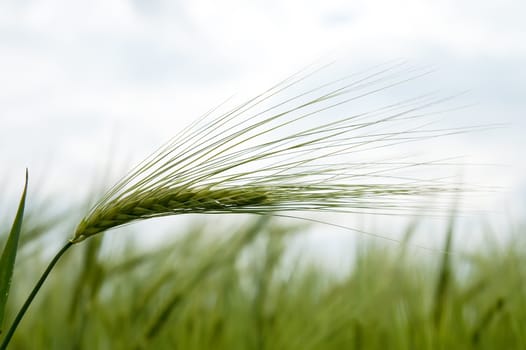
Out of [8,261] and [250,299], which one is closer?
[8,261]

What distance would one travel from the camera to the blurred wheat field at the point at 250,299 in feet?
6.09

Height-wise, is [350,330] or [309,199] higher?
[309,199]

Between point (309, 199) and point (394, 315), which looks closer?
point (309, 199)

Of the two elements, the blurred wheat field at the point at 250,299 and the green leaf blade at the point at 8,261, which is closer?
the green leaf blade at the point at 8,261

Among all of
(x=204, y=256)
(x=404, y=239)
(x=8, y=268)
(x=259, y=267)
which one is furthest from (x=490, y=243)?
(x=8, y=268)

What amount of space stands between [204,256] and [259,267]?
30 centimetres

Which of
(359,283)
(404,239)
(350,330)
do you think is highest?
(404,239)

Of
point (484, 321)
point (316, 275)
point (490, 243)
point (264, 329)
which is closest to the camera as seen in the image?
point (264, 329)

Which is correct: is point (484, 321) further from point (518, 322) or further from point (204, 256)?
point (204, 256)

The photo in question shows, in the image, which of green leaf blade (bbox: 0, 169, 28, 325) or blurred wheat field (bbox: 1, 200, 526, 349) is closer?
green leaf blade (bbox: 0, 169, 28, 325)

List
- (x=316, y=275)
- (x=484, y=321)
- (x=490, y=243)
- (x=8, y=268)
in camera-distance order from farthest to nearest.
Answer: (x=316, y=275)
(x=490, y=243)
(x=484, y=321)
(x=8, y=268)

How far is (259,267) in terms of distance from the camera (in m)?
2.16

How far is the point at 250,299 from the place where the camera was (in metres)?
2.22

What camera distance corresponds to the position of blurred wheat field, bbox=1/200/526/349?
1856 millimetres
